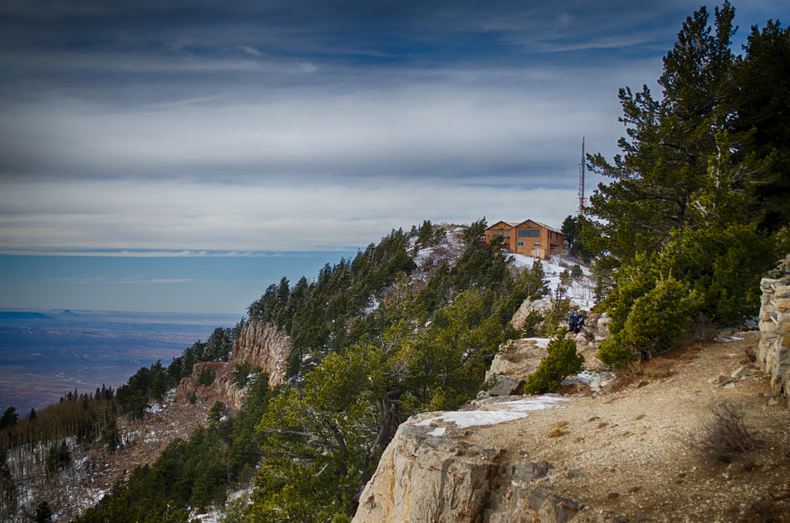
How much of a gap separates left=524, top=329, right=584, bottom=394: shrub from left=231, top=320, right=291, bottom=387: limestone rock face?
4198 centimetres

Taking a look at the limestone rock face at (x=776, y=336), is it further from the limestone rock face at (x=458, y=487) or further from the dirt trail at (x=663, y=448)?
the limestone rock face at (x=458, y=487)

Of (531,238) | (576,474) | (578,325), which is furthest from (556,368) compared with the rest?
(531,238)

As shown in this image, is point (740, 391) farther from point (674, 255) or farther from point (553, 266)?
Result: point (553, 266)

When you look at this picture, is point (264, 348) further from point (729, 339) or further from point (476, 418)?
point (729, 339)

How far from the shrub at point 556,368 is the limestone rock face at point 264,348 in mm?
41976

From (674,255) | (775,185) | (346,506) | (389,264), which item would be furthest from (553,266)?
(346,506)

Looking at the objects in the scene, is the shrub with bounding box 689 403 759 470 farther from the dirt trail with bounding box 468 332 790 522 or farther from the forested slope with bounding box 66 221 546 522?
the forested slope with bounding box 66 221 546 522

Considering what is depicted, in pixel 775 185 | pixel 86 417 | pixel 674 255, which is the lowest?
pixel 86 417

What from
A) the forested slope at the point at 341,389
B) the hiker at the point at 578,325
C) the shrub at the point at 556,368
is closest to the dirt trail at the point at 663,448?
the shrub at the point at 556,368

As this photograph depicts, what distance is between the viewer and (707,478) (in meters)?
4.89

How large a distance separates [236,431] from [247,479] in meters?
7.59

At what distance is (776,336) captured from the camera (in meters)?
7.46

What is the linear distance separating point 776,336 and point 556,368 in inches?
192

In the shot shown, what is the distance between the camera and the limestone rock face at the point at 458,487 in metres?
5.31
